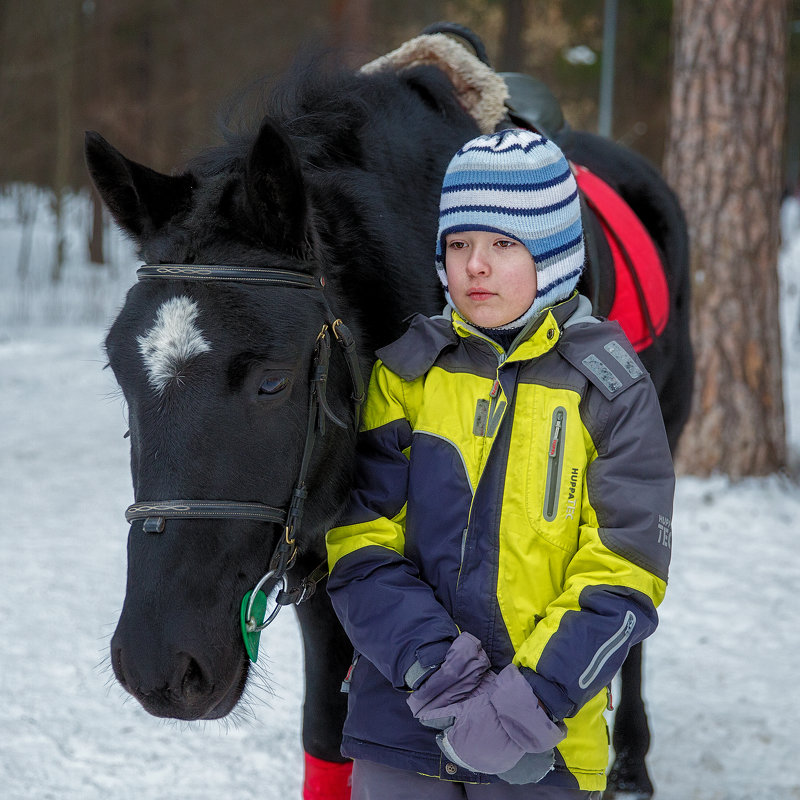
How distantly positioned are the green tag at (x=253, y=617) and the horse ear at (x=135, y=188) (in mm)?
787

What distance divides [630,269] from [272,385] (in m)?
1.56

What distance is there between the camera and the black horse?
151cm

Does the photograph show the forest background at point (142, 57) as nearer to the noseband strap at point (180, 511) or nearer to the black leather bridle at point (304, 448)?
the black leather bridle at point (304, 448)

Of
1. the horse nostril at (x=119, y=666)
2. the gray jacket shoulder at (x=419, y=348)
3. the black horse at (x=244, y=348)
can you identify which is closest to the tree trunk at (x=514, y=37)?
the black horse at (x=244, y=348)

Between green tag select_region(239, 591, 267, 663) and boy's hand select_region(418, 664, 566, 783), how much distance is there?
345 mm

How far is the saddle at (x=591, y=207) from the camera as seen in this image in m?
2.48

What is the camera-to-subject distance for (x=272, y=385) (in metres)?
1.63

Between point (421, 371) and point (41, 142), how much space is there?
15454 millimetres

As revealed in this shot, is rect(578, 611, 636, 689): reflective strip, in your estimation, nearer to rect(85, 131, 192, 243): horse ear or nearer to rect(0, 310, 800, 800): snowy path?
rect(0, 310, 800, 800): snowy path

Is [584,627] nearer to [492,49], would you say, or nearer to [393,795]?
[393,795]

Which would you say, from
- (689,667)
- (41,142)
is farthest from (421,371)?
(41,142)

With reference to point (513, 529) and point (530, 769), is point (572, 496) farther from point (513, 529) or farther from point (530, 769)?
point (530, 769)

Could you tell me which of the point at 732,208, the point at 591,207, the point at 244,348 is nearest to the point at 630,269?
the point at 591,207

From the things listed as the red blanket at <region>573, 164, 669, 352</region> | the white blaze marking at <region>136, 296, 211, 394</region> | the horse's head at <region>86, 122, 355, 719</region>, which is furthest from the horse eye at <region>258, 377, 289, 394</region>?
the red blanket at <region>573, 164, 669, 352</region>
